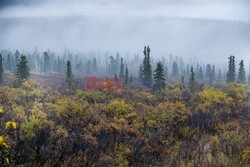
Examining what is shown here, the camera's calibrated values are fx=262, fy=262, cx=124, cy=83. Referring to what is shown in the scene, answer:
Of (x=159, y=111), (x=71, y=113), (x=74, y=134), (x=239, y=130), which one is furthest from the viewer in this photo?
(x=159, y=111)

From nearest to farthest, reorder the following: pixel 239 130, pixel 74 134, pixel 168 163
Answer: pixel 168 163 → pixel 74 134 → pixel 239 130

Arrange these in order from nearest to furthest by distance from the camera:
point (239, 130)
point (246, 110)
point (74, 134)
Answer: point (74, 134) < point (239, 130) < point (246, 110)

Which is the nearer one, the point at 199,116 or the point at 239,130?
the point at 239,130

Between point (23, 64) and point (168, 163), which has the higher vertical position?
point (23, 64)

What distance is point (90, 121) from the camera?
25.8 m

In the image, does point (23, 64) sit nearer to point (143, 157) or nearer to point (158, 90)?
point (158, 90)

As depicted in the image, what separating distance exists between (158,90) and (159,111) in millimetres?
30677

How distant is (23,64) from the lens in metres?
65.1

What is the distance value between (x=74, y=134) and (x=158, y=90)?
Result: 41253mm

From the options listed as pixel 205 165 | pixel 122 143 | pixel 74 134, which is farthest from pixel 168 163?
pixel 74 134

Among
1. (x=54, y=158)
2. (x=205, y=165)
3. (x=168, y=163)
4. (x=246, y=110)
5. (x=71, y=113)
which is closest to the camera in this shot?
(x=205, y=165)

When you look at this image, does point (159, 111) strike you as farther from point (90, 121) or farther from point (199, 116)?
point (90, 121)

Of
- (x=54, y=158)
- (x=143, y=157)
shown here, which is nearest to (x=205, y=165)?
(x=143, y=157)

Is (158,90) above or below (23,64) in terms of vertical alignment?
below
